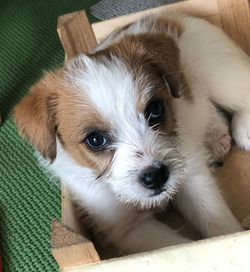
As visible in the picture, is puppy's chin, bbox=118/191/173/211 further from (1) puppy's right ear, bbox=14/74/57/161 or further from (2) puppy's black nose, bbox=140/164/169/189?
(1) puppy's right ear, bbox=14/74/57/161

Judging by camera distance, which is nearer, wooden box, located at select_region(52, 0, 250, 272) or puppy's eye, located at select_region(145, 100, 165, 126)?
wooden box, located at select_region(52, 0, 250, 272)

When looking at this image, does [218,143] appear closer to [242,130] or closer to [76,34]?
[242,130]

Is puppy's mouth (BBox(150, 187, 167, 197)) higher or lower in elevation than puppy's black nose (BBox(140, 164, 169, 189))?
lower

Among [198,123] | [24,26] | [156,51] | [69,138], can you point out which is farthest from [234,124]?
[24,26]

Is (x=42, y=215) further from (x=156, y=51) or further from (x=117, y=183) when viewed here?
(x=156, y=51)

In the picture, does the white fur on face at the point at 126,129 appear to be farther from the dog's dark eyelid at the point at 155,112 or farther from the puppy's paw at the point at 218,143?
the puppy's paw at the point at 218,143

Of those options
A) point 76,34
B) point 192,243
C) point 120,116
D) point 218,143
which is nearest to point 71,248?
point 192,243

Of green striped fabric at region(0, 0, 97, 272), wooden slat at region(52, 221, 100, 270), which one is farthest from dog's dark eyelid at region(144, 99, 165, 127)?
green striped fabric at region(0, 0, 97, 272)

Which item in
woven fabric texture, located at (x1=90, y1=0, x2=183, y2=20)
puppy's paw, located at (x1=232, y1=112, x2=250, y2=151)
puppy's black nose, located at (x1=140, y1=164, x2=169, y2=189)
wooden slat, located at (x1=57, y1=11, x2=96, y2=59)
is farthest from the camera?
woven fabric texture, located at (x1=90, y1=0, x2=183, y2=20)
